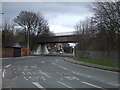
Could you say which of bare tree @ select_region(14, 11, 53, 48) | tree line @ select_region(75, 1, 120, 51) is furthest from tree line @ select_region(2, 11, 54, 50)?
tree line @ select_region(75, 1, 120, 51)

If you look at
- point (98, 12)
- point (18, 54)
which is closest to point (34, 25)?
point (18, 54)

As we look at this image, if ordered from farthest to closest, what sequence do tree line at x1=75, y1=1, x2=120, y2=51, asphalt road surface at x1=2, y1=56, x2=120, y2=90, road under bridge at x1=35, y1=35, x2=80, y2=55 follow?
1. road under bridge at x1=35, y1=35, x2=80, y2=55
2. tree line at x1=75, y1=1, x2=120, y2=51
3. asphalt road surface at x1=2, y1=56, x2=120, y2=90

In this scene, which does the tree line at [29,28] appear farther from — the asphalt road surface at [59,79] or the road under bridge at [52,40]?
the asphalt road surface at [59,79]

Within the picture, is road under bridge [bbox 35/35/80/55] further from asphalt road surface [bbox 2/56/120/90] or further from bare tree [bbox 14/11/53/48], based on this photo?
asphalt road surface [bbox 2/56/120/90]

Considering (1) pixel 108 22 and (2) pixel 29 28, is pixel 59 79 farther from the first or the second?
(2) pixel 29 28

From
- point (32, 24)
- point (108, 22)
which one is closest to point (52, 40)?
point (32, 24)

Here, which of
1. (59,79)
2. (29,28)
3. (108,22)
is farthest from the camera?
(29,28)

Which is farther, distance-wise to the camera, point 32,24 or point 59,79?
point 32,24

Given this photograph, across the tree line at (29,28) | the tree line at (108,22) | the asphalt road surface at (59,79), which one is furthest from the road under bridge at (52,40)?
the asphalt road surface at (59,79)

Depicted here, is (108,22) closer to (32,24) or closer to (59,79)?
(59,79)

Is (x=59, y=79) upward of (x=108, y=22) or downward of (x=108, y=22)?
downward

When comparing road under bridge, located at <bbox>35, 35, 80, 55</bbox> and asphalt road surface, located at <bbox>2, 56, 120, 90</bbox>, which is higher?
road under bridge, located at <bbox>35, 35, 80, 55</bbox>

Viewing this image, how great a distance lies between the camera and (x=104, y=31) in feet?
126

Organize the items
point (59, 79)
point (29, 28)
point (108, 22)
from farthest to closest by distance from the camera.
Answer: point (29, 28), point (108, 22), point (59, 79)
